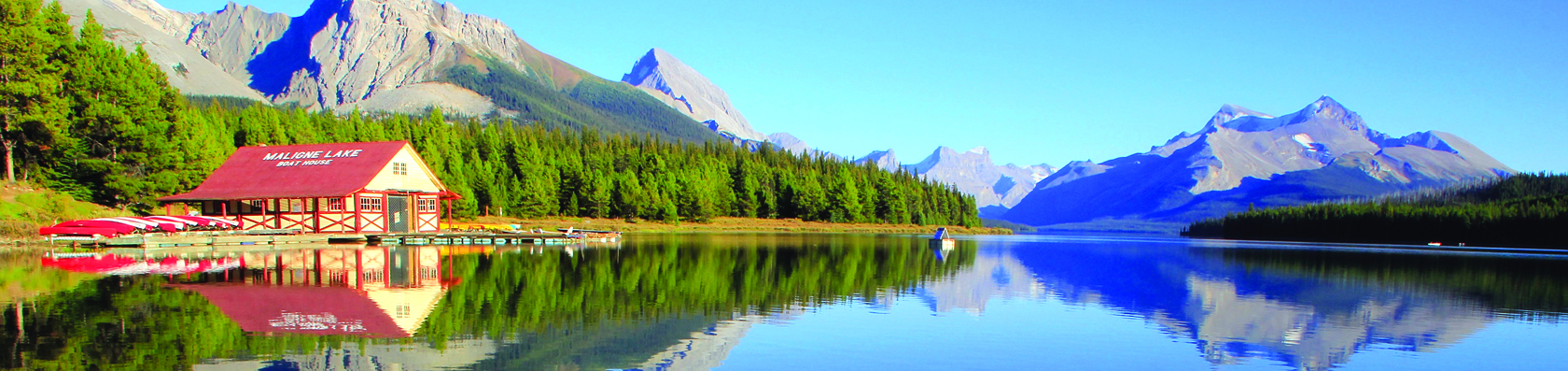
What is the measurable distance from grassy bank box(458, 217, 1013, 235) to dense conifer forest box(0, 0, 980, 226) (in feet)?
6.76

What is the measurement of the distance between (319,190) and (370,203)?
2.95 metres

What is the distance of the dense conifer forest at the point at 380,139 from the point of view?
1976 inches

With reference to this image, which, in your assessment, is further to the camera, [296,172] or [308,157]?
[308,157]

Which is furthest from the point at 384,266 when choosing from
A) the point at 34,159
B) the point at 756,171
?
the point at 756,171

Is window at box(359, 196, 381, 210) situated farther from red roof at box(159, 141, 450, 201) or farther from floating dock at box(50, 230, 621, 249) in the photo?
floating dock at box(50, 230, 621, 249)

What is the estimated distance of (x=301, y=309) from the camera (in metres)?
19.0

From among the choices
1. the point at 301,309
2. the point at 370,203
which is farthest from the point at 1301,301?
the point at 370,203

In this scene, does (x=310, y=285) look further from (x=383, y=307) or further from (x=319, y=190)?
(x=319, y=190)

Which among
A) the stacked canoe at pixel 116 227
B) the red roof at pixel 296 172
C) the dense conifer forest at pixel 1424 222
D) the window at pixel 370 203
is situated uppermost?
the red roof at pixel 296 172

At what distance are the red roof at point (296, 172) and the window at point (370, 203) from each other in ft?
4.47

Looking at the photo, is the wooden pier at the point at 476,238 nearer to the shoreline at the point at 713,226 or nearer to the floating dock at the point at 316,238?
the floating dock at the point at 316,238

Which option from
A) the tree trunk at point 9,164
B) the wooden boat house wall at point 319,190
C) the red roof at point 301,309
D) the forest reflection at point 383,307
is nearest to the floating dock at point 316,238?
the wooden boat house wall at point 319,190

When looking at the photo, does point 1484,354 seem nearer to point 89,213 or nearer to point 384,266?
point 384,266

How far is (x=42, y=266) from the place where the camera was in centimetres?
2938
